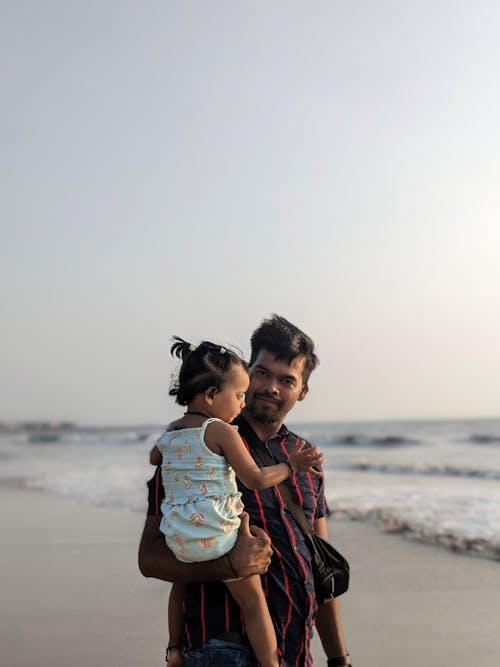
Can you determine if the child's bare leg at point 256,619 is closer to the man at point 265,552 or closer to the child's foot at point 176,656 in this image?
the man at point 265,552

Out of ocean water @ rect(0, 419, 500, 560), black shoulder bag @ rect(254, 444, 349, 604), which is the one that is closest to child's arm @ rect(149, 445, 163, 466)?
black shoulder bag @ rect(254, 444, 349, 604)

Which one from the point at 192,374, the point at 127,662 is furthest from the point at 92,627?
the point at 192,374

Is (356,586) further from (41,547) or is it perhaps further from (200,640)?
(200,640)

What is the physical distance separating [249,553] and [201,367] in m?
0.63

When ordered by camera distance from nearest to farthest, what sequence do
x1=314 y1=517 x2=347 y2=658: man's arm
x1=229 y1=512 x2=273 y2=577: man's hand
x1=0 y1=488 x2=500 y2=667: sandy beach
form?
x1=229 y1=512 x2=273 y2=577: man's hand
x1=314 y1=517 x2=347 y2=658: man's arm
x1=0 y1=488 x2=500 y2=667: sandy beach

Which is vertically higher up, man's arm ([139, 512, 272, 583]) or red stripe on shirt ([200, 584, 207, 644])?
man's arm ([139, 512, 272, 583])

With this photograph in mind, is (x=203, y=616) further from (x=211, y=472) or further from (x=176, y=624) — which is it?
(x=211, y=472)

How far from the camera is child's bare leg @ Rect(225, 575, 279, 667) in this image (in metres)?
2.62

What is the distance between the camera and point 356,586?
6250 millimetres

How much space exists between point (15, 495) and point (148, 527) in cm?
942

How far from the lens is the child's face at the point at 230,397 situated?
2.77m

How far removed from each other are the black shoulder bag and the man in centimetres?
3

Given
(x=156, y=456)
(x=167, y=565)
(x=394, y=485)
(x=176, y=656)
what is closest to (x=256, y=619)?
(x=167, y=565)

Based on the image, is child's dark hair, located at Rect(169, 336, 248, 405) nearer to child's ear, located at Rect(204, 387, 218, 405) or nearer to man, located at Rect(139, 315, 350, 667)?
child's ear, located at Rect(204, 387, 218, 405)
